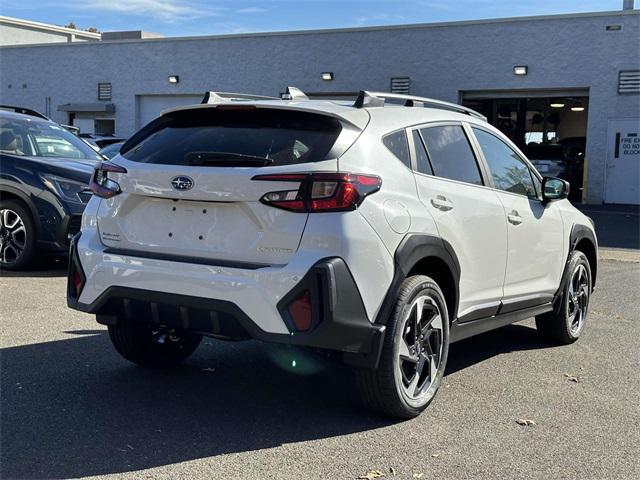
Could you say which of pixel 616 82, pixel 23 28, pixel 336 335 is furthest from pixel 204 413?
pixel 23 28

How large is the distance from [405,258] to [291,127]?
93 cm

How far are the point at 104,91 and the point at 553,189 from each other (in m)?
27.6

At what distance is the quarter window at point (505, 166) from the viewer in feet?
17.7

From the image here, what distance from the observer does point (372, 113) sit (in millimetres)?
4379

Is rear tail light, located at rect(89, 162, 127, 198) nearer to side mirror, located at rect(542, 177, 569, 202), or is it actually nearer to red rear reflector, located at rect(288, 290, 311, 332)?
red rear reflector, located at rect(288, 290, 311, 332)

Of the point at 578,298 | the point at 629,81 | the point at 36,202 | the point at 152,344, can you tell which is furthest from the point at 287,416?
the point at 629,81

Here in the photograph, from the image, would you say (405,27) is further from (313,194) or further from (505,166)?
(313,194)

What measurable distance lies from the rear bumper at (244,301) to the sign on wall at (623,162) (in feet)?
68.4

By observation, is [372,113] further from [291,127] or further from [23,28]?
[23,28]

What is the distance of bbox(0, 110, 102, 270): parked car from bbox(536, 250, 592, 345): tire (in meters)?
4.97

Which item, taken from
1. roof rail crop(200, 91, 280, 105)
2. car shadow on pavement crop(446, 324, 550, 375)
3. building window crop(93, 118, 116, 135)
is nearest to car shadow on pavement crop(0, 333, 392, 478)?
car shadow on pavement crop(446, 324, 550, 375)

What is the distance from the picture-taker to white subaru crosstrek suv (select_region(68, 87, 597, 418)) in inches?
147

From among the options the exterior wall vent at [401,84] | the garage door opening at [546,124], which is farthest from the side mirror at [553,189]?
the exterior wall vent at [401,84]

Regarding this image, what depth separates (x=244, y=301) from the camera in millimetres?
3719
